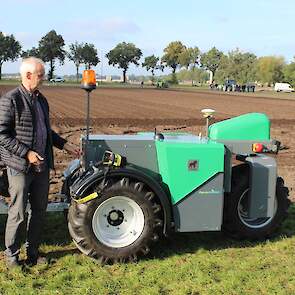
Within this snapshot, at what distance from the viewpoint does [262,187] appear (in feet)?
16.7

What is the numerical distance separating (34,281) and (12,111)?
144 centimetres

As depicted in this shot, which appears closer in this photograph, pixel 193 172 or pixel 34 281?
pixel 34 281

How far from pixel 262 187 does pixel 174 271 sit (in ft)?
4.62

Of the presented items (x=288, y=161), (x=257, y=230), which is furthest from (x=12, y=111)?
(x=288, y=161)

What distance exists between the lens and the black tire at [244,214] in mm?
5074

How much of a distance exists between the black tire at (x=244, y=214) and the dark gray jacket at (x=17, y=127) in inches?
87.3

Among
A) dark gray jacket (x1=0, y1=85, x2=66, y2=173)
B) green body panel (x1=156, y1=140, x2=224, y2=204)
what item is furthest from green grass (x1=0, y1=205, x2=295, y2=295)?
dark gray jacket (x1=0, y1=85, x2=66, y2=173)

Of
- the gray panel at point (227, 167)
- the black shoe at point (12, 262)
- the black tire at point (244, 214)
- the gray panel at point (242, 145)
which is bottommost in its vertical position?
the black shoe at point (12, 262)

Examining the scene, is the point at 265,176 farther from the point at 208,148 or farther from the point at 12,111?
the point at 12,111

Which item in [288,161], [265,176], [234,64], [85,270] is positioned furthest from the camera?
[234,64]

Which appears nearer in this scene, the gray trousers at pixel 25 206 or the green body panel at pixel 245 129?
the gray trousers at pixel 25 206

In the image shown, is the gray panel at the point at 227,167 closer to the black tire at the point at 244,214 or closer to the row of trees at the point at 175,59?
the black tire at the point at 244,214

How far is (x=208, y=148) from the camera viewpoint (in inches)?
185

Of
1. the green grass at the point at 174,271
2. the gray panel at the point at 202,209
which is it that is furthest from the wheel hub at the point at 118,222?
the gray panel at the point at 202,209
